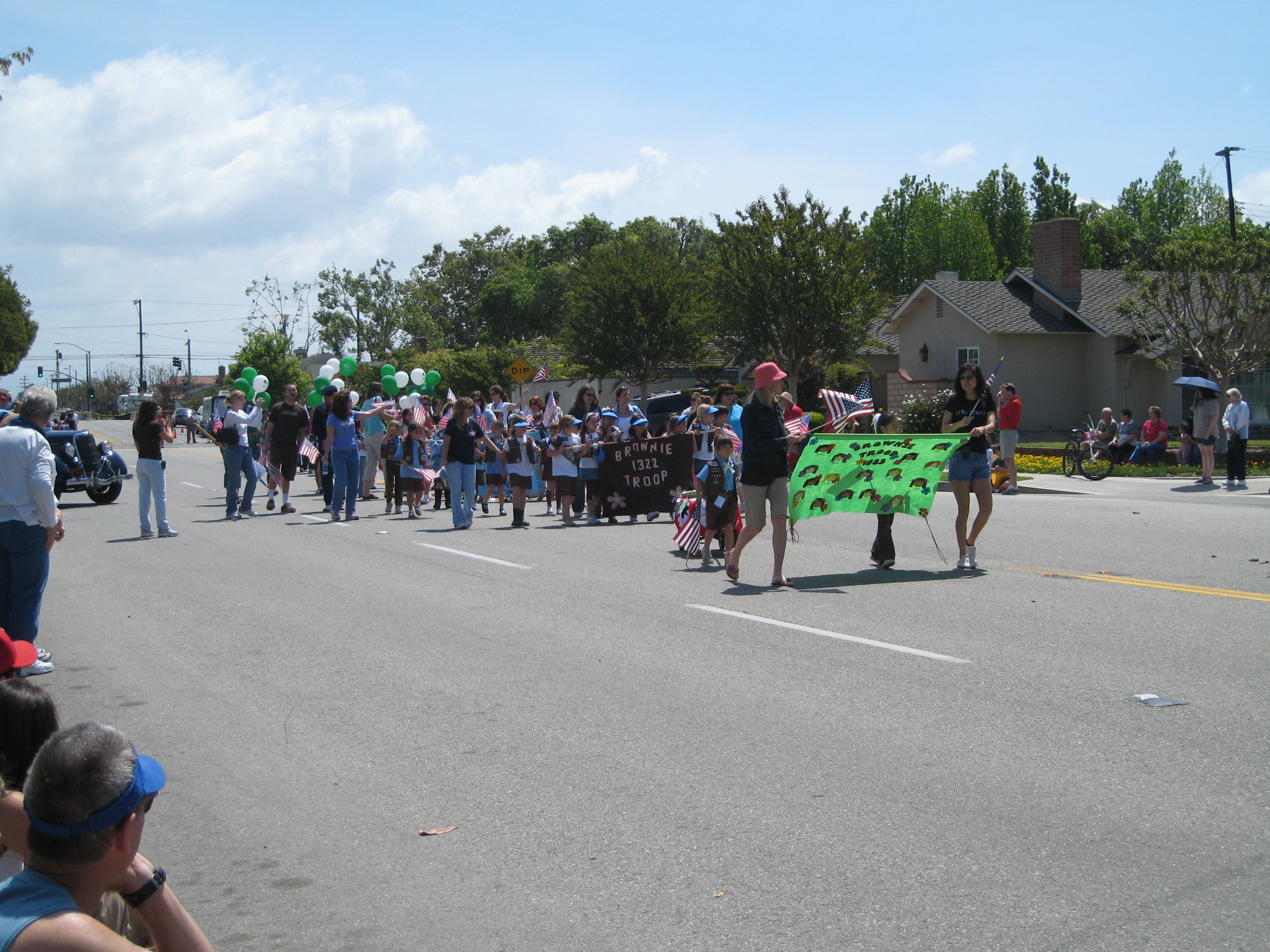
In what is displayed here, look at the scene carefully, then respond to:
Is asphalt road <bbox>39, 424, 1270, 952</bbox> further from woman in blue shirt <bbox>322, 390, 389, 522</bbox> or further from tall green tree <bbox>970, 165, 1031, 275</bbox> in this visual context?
tall green tree <bbox>970, 165, 1031, 275</bbox>

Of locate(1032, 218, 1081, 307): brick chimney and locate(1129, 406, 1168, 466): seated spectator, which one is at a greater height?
locate(1032, 218, 1081, 307): brick chimney

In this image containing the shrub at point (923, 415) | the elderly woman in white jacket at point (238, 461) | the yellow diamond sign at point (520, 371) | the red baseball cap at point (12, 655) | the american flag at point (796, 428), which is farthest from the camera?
the yellow diamond sign at point (520, 371)

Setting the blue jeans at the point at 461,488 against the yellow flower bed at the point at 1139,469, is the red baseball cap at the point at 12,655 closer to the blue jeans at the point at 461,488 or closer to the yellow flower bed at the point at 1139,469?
the blue jeans at the point at 461,488

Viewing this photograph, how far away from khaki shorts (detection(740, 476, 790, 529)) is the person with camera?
388 inches

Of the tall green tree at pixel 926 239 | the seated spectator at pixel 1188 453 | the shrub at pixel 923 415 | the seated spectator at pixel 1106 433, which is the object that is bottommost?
the seated spectator at pixel 1188 453

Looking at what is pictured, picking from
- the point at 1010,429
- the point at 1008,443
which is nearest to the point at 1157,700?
the point at 1010,429

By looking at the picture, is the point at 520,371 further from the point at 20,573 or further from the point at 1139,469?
the point at 20,573

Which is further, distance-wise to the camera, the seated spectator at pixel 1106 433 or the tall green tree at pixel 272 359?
the tall green tree at pixel 272 359

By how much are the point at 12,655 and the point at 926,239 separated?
74639 mm

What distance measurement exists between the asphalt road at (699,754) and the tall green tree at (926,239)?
6398 cm

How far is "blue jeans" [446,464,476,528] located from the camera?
16.4 metres

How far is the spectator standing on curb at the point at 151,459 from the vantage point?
14914 millimetres

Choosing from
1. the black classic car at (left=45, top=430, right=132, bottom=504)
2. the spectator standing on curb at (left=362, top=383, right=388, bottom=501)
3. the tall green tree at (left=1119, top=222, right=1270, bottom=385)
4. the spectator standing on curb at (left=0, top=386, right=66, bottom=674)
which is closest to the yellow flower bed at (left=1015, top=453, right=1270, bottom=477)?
the tall green tree at (left=1119, top=222, right=1270, bottom=385)

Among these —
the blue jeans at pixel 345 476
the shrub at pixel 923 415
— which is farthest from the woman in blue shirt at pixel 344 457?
the shrub at pixel 923 415
